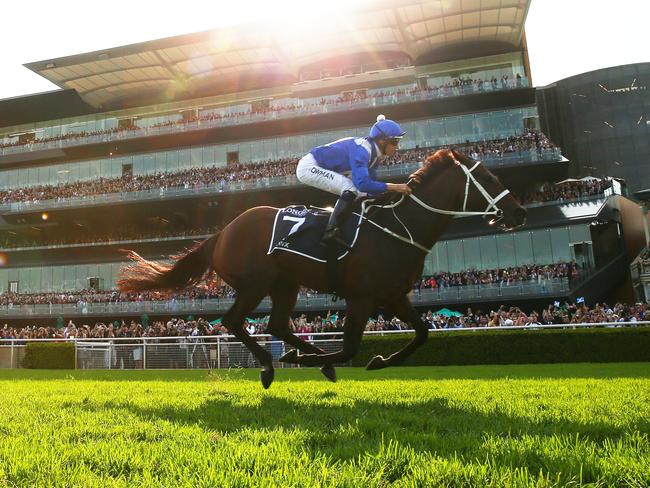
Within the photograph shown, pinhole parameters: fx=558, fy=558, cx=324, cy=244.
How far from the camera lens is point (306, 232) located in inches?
226

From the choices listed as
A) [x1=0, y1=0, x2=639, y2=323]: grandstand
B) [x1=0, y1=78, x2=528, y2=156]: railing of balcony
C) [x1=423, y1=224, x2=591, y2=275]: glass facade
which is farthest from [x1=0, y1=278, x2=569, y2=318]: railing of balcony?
[x1=0, y1=78, x2=528, y2=156]: railing of balcony

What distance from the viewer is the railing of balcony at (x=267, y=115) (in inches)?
1336

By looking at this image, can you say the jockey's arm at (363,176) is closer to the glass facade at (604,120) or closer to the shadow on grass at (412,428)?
the shadow on grass at (412,428)

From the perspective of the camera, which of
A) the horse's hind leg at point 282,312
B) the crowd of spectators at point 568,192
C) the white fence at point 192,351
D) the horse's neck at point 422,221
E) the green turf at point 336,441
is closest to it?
the green turf at point 336,441

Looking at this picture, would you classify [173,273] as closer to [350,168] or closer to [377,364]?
[350,168]

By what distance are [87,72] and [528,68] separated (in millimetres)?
31984

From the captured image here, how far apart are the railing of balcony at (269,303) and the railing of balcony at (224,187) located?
6.85 m

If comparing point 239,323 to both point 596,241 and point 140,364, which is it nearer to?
point 140,364

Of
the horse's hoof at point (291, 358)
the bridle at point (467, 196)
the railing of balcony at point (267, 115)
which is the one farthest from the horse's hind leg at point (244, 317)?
the railing of balcony at point (267, 115)

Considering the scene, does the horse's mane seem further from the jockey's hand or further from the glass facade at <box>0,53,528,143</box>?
the glass facade at <box>0,53,528,143</box>

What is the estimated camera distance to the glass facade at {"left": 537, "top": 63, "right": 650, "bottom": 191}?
136ft

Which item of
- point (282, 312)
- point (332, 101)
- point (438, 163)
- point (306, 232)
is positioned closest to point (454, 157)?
point (438, 163)

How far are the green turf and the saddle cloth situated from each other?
1462 millimetres

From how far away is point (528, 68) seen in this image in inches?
1641
